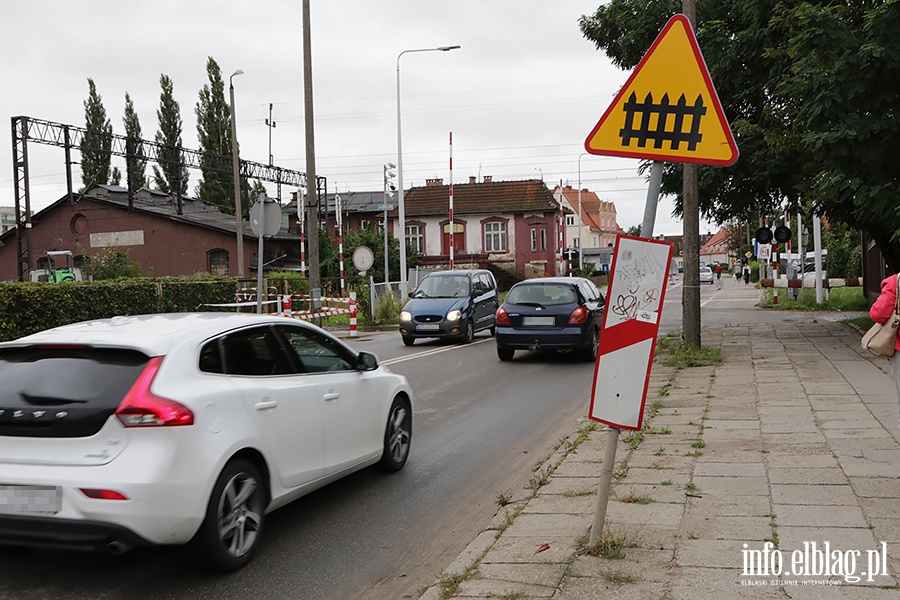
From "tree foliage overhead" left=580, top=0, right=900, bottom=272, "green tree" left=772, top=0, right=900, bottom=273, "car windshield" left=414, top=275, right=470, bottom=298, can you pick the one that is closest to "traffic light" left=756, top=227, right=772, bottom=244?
"tree foliage overhead" left=580, top=0, right=900, bottom=272

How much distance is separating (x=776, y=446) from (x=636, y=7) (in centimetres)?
1465

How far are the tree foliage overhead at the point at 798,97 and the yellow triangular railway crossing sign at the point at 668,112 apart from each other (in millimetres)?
9456

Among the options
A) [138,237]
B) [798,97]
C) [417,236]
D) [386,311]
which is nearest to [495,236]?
[417,236]

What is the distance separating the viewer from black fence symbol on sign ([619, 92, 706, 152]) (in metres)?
4.84

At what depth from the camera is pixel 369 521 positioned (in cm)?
605

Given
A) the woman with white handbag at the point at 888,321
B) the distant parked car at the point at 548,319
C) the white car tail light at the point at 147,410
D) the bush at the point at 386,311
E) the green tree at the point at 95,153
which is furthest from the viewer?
the green tree at the point at 95,153

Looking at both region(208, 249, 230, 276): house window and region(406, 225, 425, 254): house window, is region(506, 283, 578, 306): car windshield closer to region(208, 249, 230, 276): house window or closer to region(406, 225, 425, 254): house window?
region(208, 249, 230, 276): house window

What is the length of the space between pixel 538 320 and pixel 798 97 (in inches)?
Result: 221

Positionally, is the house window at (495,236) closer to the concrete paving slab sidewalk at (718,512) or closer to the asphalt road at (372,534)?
the asphalt road at (372,534)

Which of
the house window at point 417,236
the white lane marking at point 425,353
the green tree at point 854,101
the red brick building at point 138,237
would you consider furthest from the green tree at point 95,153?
the green tree at point 854,101

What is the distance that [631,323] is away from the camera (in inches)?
A: 189

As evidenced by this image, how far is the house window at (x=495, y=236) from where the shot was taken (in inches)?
2623

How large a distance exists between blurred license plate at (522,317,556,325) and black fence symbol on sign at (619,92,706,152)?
10.8m

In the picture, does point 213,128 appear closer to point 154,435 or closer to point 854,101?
point 854,101
